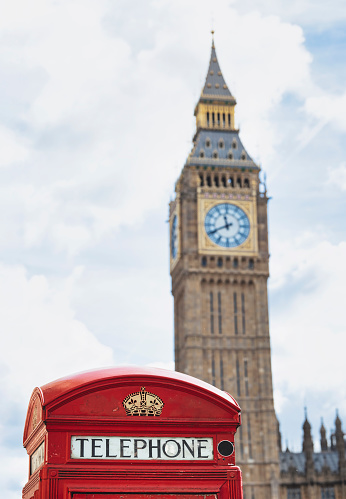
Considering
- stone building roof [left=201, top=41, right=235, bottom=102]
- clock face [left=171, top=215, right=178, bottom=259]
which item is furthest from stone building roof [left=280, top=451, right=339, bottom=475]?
stone building roof [left=201, top=41, right=235, bottom=102]

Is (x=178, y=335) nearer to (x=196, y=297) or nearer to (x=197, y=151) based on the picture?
(x=196, y=297)

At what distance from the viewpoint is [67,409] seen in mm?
6344

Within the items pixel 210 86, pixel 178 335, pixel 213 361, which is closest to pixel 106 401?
pixel 213 361

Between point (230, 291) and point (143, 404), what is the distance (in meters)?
51.5

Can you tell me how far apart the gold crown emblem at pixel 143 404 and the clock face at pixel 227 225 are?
5137 cm

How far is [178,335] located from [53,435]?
54891mm

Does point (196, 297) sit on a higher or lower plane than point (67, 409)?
higher

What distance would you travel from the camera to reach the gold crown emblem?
253 inches

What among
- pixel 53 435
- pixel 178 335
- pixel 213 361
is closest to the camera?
pixel 53 435

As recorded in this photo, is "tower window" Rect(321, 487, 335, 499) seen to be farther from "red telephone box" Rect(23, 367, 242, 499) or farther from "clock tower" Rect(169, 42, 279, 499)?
"red telephone box" Rect(23, 367, 242, 499)

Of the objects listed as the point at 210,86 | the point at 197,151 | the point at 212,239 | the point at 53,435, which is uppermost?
the point at 210,86

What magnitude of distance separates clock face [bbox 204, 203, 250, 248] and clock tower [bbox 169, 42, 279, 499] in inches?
2.6

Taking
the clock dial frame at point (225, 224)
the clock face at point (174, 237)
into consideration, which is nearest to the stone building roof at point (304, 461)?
the clock dial frame at point (225, 224)

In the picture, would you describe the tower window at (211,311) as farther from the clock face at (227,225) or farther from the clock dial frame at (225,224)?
the clock face at (227,225)
